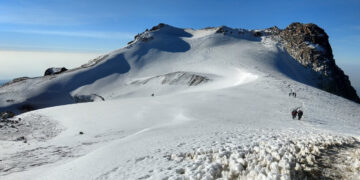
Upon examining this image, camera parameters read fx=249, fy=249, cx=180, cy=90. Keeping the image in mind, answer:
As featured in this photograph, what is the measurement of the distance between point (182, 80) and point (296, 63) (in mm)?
49674

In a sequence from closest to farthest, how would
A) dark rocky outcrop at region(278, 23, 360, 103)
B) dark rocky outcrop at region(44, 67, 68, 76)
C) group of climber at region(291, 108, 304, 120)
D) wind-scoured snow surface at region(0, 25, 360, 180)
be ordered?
wind-scoured snow surface at region(0, 25, 360, 180) < group of climber at region(291, 108, 304, 120) < dark rocky outcrop at region(44, 67, 68, 76) < dark rocky outcrop at region(278, 23, 360, 103)

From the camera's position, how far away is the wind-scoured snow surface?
7.55m

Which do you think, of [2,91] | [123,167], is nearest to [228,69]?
[2,91]

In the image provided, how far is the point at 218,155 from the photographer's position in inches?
324

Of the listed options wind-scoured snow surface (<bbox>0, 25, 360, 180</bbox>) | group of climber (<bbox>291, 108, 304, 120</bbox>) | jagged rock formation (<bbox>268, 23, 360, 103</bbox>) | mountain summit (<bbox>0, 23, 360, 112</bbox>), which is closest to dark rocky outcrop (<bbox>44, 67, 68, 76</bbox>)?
mountain summit (<bbox>0, 23, 360, 112</bbox>)

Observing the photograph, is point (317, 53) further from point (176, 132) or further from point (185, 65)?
point (176, 132)

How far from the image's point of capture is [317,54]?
284 ft

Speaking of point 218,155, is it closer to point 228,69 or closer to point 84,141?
point 84,141

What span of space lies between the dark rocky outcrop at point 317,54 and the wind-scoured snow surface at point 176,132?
89.4 ft

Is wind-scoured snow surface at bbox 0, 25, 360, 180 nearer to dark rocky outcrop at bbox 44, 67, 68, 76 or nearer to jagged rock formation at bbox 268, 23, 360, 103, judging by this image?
dark rocky outcrop at bbox 44, 67, 68, 76

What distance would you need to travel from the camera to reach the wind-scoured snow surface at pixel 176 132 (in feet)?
24.8

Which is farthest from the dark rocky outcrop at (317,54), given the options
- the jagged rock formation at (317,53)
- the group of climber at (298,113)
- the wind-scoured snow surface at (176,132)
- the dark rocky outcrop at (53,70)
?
the dark rocky outcrop at (53,70)

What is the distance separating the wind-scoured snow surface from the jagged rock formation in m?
27.3

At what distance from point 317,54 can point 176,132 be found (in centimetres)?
8838
